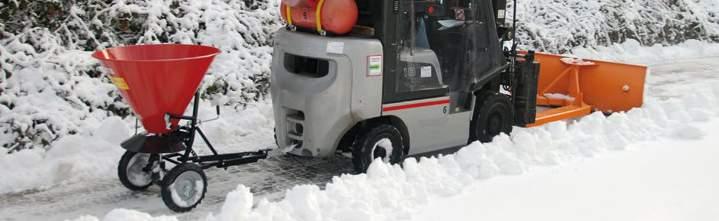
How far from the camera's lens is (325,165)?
6191 millimetres

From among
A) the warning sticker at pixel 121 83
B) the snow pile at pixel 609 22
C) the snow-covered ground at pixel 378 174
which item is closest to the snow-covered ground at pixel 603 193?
the snow-covered ground at pixel 378 174

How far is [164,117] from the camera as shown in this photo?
494 cm

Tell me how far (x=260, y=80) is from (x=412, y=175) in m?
3.67

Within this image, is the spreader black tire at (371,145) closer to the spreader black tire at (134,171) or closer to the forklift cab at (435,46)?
the forklift cab at (435,46)

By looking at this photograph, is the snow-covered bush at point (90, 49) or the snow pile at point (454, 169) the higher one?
the snow-covered bush at point (90, 49)

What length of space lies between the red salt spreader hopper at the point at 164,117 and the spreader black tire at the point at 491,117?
85.3 inches

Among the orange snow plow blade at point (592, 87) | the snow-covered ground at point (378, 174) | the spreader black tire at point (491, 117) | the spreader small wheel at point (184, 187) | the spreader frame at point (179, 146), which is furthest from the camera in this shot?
the orange snow plow blade at point (592, 87)

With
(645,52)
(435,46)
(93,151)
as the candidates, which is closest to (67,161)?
(93,151)

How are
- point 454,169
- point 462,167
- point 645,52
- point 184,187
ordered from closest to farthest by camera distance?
point 184,187 < point 454,169 < point 462,167 < point 645,52

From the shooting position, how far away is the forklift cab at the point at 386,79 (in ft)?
17.9

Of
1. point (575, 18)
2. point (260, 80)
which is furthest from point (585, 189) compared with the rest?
point (575, 18)

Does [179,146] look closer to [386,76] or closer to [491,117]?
[386,76]

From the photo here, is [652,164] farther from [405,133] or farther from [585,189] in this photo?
[405,133]

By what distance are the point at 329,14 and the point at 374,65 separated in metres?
0.51
